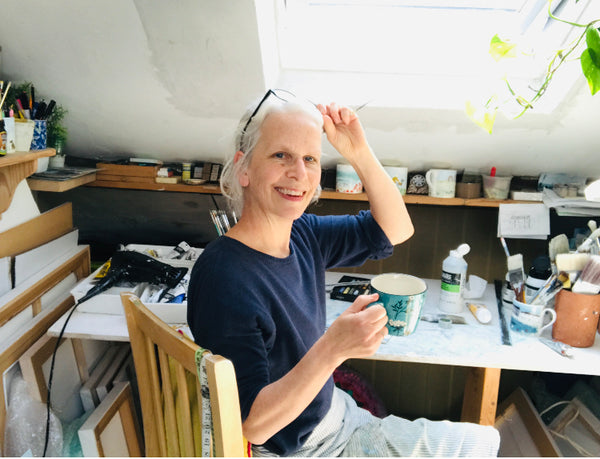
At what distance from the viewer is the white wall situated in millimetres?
1333

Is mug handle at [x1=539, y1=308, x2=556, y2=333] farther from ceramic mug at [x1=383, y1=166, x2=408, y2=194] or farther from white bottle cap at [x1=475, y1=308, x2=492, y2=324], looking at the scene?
ceramic mug at [x1=383, y1=166, x2=408, y2=194]

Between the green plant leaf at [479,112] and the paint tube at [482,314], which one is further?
the paint tube at [482,314]

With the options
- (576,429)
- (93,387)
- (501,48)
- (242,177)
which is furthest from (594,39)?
(93,387)

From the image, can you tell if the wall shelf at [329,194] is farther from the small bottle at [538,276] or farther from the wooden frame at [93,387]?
the wooden frame at [93,387]

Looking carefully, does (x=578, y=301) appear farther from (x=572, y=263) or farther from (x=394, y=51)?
(x=394, y=51)

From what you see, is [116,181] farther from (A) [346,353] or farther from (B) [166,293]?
(A) [346,353]

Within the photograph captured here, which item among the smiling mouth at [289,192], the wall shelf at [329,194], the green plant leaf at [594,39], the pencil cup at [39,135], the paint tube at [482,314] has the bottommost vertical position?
the paint tube at [482,314]

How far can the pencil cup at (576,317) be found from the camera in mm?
1408

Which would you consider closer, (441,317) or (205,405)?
(205,405)

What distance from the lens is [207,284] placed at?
3.10 ft

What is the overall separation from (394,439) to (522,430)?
0.96 m

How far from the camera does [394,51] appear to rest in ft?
5.31

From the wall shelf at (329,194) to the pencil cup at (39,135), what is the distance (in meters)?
0.41

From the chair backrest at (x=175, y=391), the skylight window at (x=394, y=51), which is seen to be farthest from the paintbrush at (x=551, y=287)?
the chair backrest at (x=175, y=391)
